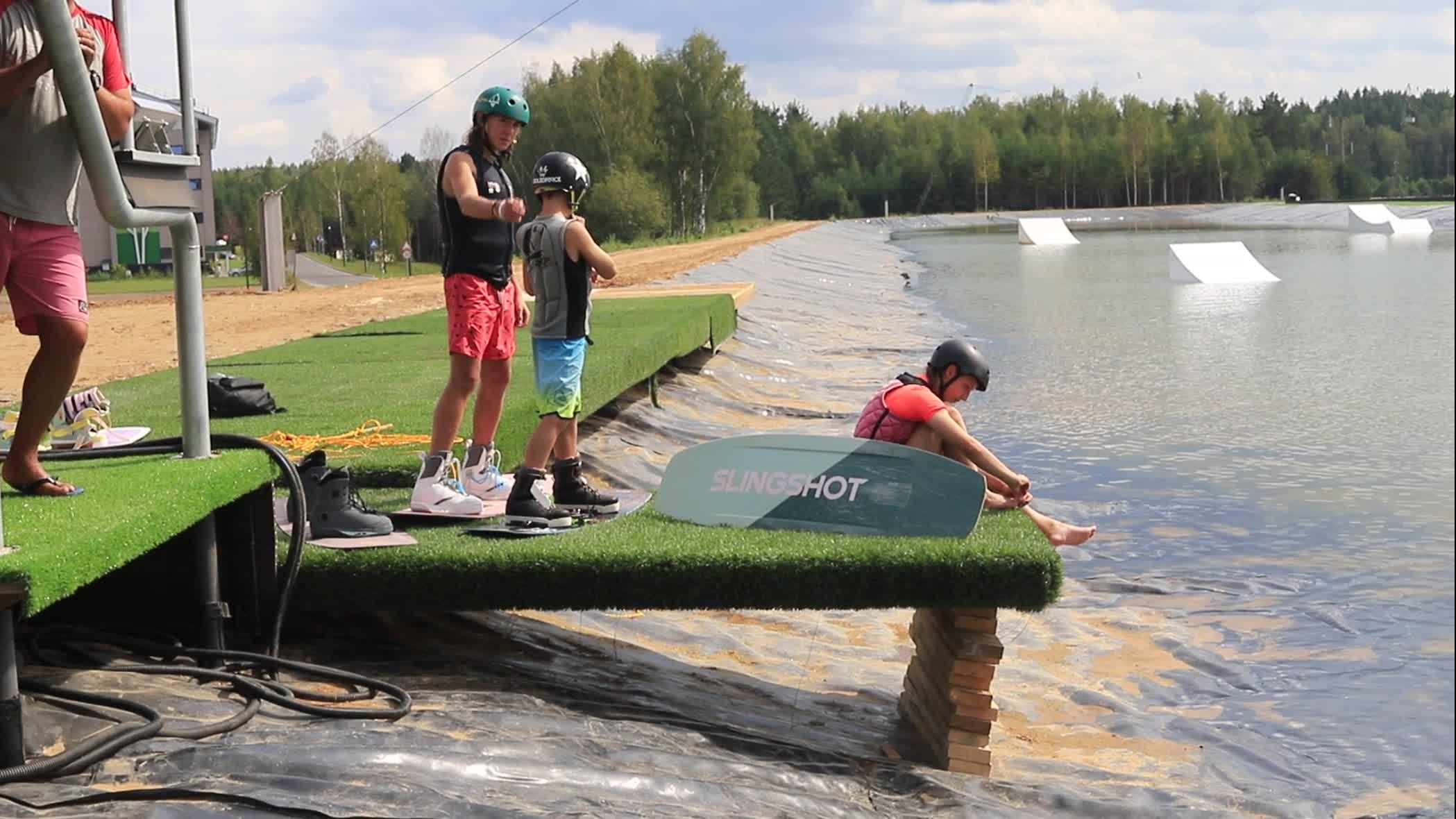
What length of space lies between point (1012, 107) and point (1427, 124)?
519 feet

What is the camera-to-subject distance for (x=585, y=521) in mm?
5793

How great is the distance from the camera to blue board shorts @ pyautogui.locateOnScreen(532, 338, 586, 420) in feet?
19.1

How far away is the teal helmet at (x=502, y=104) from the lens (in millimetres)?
5516

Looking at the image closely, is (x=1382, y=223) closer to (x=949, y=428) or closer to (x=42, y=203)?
(x=949, y=428)

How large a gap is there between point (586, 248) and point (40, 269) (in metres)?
1.89

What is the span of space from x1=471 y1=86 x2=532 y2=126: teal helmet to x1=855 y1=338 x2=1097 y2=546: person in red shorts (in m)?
1.64

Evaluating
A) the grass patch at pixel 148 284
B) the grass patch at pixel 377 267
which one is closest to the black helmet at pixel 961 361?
the grass patch at pixel 148 284

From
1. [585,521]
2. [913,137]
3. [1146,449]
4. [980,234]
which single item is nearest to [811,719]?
[585,521]

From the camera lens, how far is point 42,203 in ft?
14.1

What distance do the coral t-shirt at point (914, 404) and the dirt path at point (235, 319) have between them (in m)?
9.59

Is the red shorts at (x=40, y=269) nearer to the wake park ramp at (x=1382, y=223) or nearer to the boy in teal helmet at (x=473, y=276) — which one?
the boy in teal helmet at (x=473, y=276)

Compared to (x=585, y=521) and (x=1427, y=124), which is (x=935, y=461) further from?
(x=1427, y=124)

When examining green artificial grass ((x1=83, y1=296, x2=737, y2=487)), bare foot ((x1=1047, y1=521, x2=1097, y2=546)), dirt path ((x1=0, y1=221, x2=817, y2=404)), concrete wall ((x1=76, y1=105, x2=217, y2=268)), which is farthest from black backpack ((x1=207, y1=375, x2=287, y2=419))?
concrete wall ((x1=76, y1=105, x2=217, y2=268))

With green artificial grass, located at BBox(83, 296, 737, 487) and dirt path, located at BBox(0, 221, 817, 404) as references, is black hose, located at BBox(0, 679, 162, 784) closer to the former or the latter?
green artificial grass, located at BBox(83, 296, 737, 487)
